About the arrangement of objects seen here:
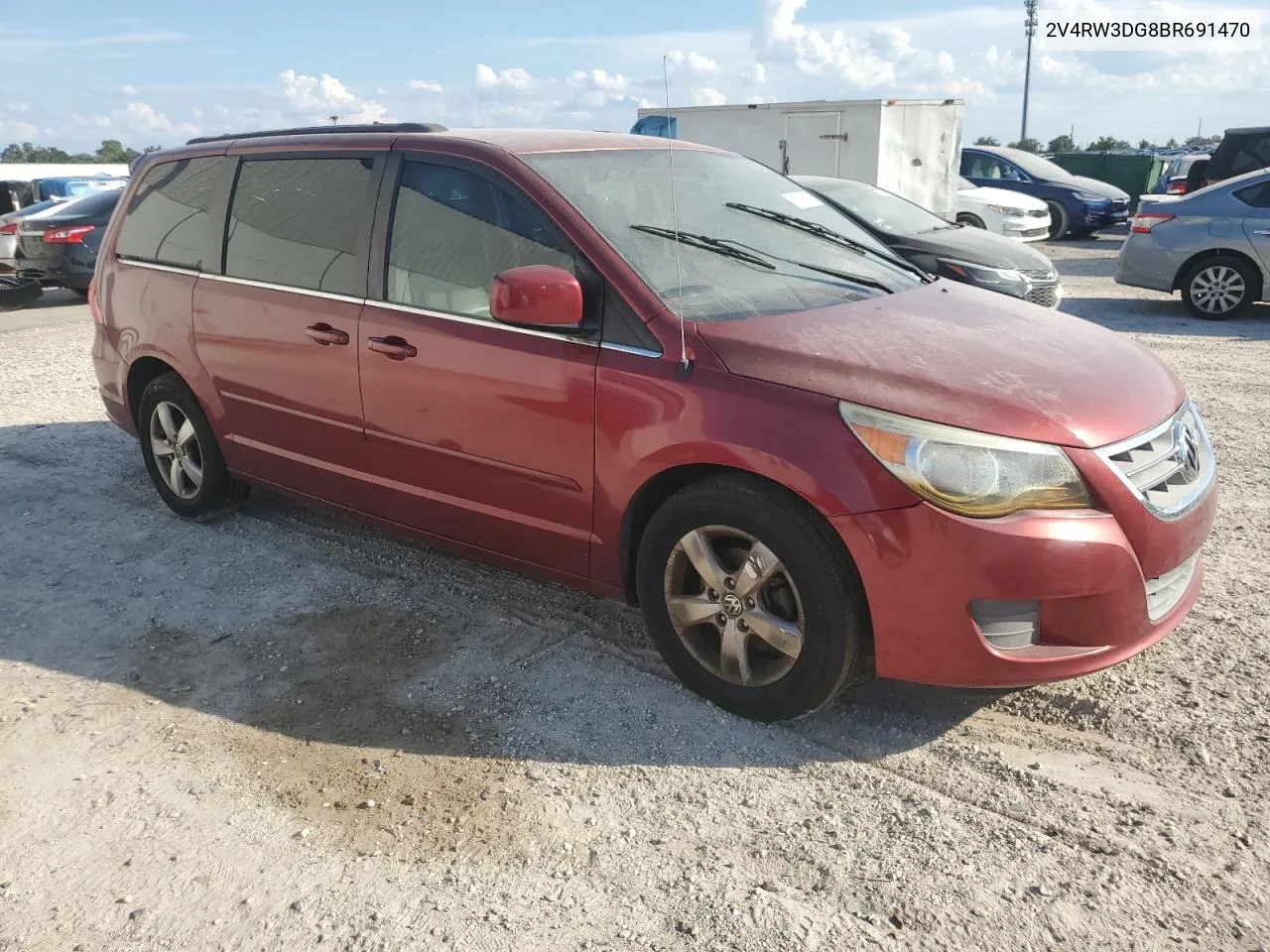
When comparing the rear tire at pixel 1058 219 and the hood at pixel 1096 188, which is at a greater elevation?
the hood at pixel 1096 188

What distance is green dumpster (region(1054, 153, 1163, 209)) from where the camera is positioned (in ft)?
79.4

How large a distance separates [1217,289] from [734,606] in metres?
9.45

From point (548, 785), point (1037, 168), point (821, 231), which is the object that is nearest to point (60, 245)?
point (821, 231)

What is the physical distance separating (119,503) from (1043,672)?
4745 mm

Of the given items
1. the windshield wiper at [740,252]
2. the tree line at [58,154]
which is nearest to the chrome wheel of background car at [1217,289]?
the windshield wiper at [740,252]

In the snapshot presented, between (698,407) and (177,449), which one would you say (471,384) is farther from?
(177,449)

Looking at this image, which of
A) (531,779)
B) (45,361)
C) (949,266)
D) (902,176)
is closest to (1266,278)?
(949,266)

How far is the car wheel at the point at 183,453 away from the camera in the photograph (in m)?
5.01

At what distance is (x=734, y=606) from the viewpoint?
10.5ft

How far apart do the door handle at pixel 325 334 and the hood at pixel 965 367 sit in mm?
1575

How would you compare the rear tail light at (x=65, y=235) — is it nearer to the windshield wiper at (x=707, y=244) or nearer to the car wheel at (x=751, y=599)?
the windshield wiper at (x=707, y=244)

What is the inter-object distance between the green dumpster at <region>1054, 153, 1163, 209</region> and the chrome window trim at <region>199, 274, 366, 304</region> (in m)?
23.8

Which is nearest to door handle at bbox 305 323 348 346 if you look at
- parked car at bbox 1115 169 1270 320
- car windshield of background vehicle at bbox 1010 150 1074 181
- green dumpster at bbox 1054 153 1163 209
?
parked car at bbox 1115 169 1270 320

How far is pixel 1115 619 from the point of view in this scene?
2938mm
